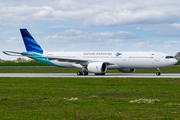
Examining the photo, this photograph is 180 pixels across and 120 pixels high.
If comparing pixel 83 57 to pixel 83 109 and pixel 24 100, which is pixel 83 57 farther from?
pixel 83 109

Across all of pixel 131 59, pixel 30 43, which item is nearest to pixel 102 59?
pixel 131 59

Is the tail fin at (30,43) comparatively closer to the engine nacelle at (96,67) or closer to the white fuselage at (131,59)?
the white fuselage at (131,59)

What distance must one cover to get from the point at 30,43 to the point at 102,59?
1454 cm

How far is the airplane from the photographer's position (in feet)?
131

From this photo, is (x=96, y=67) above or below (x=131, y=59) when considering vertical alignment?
below

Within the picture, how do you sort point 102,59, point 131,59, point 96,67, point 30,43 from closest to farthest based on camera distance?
point 96,67, point 131,59, point 102,59, point 30,43

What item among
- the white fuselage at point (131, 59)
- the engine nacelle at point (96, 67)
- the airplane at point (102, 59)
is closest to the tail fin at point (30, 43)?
the airplane at point (102, 59)

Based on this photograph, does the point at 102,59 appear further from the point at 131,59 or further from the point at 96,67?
the point at 131,59

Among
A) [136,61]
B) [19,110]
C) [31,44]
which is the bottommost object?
[19,110]

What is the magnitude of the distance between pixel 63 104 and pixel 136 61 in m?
27.7

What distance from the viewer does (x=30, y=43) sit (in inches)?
1924

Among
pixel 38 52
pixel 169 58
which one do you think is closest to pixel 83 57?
pixel 38 52

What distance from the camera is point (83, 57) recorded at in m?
45.2

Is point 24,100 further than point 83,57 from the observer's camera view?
No
